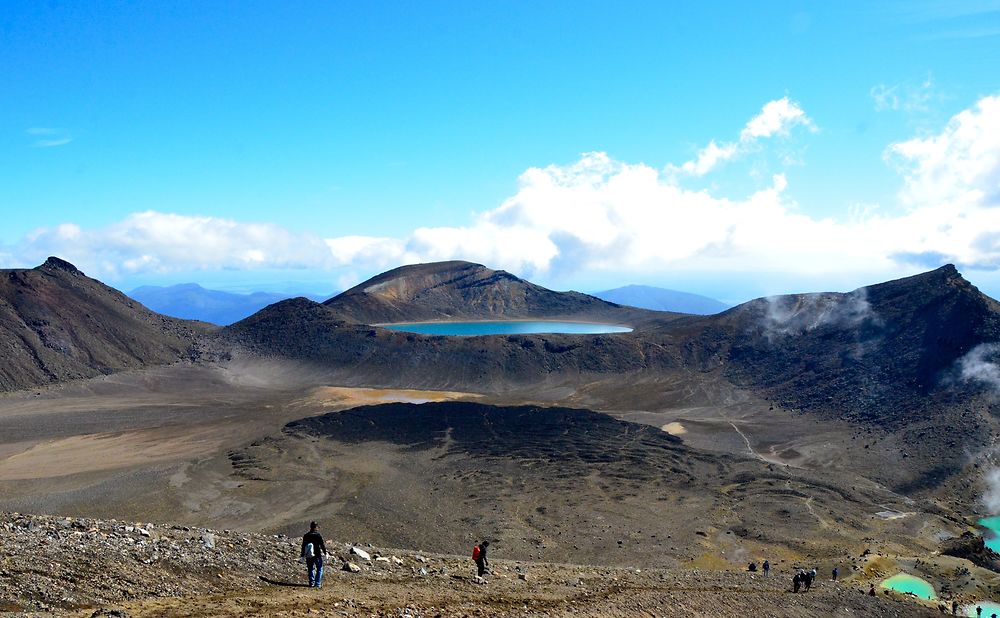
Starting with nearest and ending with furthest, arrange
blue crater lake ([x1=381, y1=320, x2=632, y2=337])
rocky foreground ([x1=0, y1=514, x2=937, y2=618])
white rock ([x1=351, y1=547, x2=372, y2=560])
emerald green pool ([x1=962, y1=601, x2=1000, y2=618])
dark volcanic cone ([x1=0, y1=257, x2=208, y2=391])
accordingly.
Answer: rocky foreground ([x1=0, y1=514, x2=937, y2=618]) < white rock ([x1=351, y1=547, x2=372, y2=560]) < emerald green pool ([x1=962, y1=601, x2=1000, y2=618]) < dark volcanic cone ([x1=0, y1=257, x2=208, y2=391]) < blue crater lake ([x1=381, y1=320, x2=632, y2=337])

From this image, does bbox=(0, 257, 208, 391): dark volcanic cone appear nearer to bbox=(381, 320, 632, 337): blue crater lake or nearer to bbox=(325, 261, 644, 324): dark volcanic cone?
bbox=(381, 320, 632, 337): blue crater lake

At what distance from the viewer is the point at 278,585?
16.4 meters

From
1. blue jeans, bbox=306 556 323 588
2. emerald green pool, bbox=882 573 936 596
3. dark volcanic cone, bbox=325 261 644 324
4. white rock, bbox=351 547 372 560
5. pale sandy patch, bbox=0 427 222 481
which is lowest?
emerald green pool, bbox=882 573 936 596

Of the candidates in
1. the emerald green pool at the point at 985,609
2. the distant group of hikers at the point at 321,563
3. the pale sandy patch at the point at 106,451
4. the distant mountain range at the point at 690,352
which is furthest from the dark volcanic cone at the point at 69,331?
the emerald green pool at the point at 985,609

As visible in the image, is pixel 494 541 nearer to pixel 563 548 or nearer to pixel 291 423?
pixel 563 548

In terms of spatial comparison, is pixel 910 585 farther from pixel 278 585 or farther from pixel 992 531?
pixel 278 585

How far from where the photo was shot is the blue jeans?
1638cm

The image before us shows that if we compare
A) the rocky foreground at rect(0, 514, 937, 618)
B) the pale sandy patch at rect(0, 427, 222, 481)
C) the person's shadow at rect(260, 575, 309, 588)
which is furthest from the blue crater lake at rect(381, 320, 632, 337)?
the person's shadow at rect(260, 575, 309, 588)

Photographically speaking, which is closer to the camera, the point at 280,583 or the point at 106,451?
the point at 280,583

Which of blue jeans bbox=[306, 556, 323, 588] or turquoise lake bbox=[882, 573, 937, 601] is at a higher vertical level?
blue jeans bbox=[306, 556, 323, 588]

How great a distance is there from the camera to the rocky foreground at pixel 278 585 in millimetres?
13722

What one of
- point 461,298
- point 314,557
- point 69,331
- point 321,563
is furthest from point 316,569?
point 461,298

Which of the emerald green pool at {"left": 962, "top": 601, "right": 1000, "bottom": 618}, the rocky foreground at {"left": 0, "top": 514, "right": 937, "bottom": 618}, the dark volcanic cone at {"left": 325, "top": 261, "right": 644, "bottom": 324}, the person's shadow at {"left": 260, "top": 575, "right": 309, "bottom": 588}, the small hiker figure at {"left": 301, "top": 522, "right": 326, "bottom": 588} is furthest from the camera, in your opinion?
the dark volcanic cone at {"left": 325, "top": 261, "right": 644, "bottom": 324}

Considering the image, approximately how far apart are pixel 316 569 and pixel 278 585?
1.12 meters
